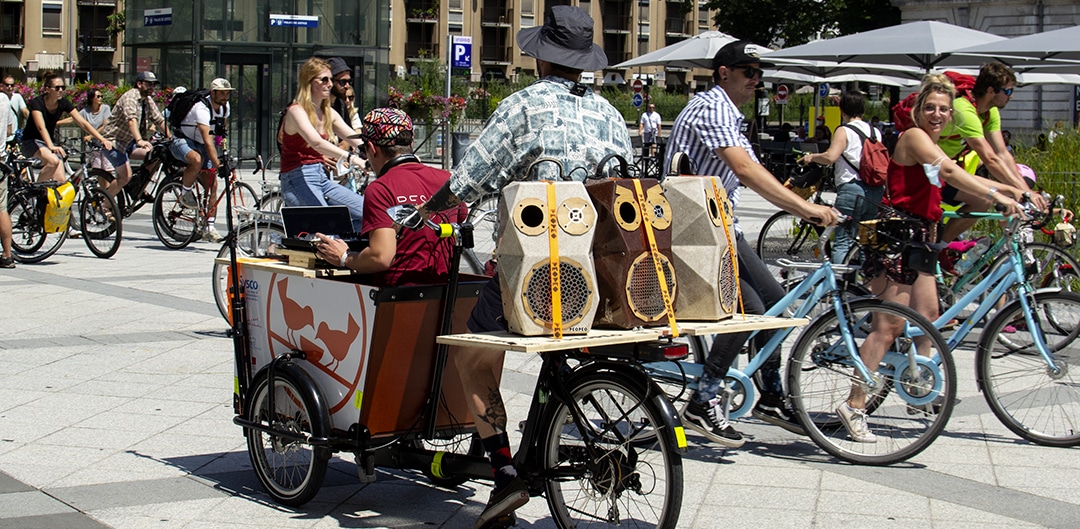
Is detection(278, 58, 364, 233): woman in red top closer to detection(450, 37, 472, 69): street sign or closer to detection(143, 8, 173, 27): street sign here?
detection(450, 37, 472, 69): street sign

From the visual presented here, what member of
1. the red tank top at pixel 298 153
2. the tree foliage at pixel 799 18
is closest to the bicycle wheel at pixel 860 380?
the red tank top at pixel 298 153

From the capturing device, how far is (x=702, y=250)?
4.38m

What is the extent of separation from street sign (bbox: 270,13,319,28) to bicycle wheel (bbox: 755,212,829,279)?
646 inches

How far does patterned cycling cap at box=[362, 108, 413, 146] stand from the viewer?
192 inches

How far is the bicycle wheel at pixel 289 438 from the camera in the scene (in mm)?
4703

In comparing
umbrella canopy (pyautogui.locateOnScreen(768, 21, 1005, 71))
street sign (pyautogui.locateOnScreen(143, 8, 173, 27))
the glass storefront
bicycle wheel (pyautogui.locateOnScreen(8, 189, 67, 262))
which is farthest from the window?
bicycle wheel (pyautogui.locateOnScreen(8, 189, 67, 262))

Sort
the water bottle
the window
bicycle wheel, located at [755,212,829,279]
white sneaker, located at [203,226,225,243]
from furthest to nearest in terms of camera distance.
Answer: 1. the window
2. white sneaker, located at [203,226,225,243]
3. bicycle wheel, located at [755,212,829,279]
4. the water bottle

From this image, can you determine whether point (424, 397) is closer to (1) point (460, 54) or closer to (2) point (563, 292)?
(2) point (563, 292)

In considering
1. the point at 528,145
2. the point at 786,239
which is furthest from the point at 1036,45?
the point at 528,145

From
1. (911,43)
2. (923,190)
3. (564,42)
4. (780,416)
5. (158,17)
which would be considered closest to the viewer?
(564,42)

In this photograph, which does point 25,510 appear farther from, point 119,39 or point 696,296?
point 119,39

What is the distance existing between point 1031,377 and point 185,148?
371 inches

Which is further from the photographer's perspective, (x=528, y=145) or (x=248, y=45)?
(x=248, y=45)

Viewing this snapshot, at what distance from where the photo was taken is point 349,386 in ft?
15.4
